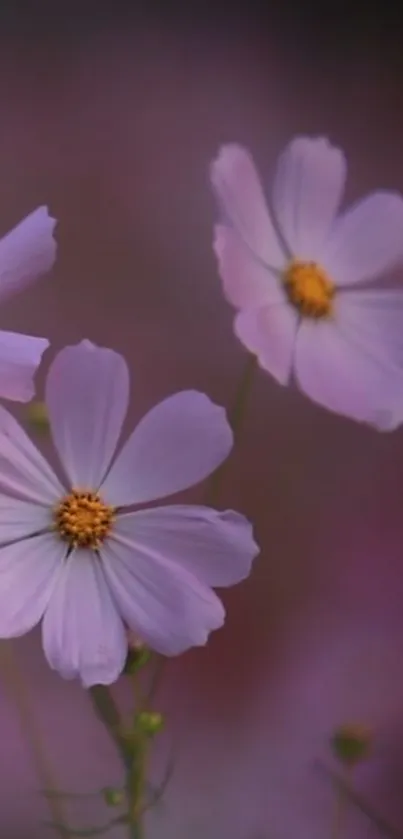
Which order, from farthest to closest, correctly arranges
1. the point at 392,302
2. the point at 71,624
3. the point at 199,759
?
1. the point at 199,759
2. the point at 392,302
3. the point at 71,624

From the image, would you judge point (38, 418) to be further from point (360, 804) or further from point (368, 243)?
point (360, 804)

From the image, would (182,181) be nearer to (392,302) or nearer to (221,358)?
(221,358)

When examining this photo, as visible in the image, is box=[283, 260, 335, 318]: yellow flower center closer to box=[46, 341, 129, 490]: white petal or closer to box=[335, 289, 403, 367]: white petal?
box=[335, 289, 403, 367]: white petal

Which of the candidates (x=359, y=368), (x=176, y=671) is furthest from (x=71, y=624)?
(x=176, y=671)

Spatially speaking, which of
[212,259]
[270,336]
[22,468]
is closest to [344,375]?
[270,336]

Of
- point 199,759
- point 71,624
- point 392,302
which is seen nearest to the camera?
point 71,624

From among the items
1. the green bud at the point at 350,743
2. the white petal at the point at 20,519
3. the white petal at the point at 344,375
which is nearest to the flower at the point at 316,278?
the white petal at the point at 344,375
